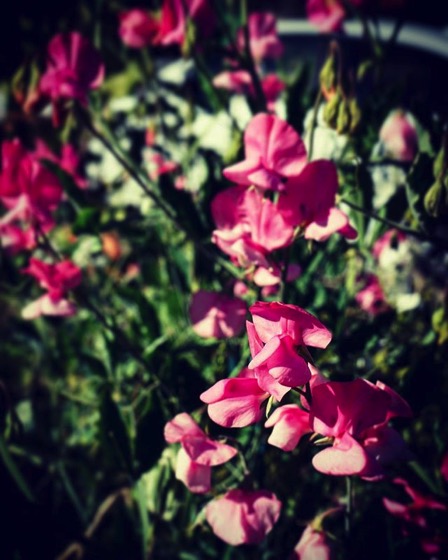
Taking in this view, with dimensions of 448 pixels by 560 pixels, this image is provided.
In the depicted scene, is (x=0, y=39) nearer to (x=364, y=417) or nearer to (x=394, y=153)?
(x=394, y=153)

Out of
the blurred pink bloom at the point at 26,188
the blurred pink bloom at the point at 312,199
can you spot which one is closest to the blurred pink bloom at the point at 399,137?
the blurred pink bloom at the point at 312,199

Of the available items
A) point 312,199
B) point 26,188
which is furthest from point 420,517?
point 26,188

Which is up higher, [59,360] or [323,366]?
[323,366]

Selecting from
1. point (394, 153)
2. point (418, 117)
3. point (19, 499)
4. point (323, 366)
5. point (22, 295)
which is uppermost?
point (418, 117)

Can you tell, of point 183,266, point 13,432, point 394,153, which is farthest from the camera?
point 394,153

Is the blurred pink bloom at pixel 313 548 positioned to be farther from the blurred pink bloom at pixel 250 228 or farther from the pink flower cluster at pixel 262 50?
the pink flower cluster at pixel 262 50

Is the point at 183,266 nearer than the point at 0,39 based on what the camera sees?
Yes

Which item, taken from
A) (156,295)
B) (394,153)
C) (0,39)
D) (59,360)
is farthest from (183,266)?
(0,39)
